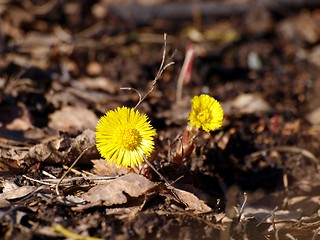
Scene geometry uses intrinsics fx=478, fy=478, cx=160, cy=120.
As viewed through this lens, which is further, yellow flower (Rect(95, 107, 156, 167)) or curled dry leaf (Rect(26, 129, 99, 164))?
curled dry leaf (Rect(26, 129, 99, 164))

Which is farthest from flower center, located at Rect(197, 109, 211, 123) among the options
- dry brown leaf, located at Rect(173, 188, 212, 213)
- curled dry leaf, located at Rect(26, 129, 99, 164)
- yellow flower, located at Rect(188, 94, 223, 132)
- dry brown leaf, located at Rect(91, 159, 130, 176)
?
curled dry leaf, located at Rect(26, 129, 99, 164)

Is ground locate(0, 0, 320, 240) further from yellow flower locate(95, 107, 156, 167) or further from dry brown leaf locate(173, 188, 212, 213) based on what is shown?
yellow flower locate(95, 107, 156, 167)

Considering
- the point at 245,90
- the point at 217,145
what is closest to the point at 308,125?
the point at 245,90

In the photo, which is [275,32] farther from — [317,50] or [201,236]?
[201,236]

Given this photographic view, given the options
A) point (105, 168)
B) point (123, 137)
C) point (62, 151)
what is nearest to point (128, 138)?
point (123, 137)

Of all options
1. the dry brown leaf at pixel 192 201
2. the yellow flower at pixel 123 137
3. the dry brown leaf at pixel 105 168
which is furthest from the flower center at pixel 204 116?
the dry brown leaf at pixel 105 168
